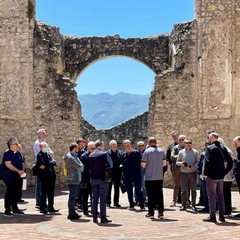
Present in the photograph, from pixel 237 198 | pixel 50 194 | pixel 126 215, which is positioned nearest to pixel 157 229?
pixel 126 215

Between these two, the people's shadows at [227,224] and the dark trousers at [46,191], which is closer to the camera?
the people's shadows at [227,224]

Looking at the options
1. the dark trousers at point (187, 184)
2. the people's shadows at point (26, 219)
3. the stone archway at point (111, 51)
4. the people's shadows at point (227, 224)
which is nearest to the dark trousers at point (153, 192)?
the dark trousers at point (187, 184)

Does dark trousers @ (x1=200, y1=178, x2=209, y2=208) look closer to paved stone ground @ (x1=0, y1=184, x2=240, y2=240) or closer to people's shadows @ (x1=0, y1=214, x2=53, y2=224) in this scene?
paved stone ground @ (x1=0, y1=184, x2=240, y2=240)

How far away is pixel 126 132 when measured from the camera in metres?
30.4

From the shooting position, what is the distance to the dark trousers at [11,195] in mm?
10836

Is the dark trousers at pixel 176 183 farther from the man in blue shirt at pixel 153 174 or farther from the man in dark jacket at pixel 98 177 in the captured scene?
the man in dark jacket at pixel 98 177

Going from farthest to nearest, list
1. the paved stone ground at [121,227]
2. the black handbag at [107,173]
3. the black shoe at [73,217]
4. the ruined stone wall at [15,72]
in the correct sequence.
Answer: the ruined stone wall at [15,72], the black shoe at [73,217], the black handbag at [107,173], the paved stone ground at [121,227]

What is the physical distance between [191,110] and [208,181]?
26.9 ft

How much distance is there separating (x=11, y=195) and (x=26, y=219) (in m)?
0.99

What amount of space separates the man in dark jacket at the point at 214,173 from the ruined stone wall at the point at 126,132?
1989 cm

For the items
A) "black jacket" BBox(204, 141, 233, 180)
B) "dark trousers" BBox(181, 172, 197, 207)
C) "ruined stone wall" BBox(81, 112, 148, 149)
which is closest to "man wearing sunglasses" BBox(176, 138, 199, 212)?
"dark trousers" BBox(181, 172, 197, 207)

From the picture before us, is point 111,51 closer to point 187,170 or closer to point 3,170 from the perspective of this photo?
point 187,170

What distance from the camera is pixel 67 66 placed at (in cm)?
2152

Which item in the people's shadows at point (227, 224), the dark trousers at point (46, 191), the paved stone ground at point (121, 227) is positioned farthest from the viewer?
the dark trousers at point (46, 191)
